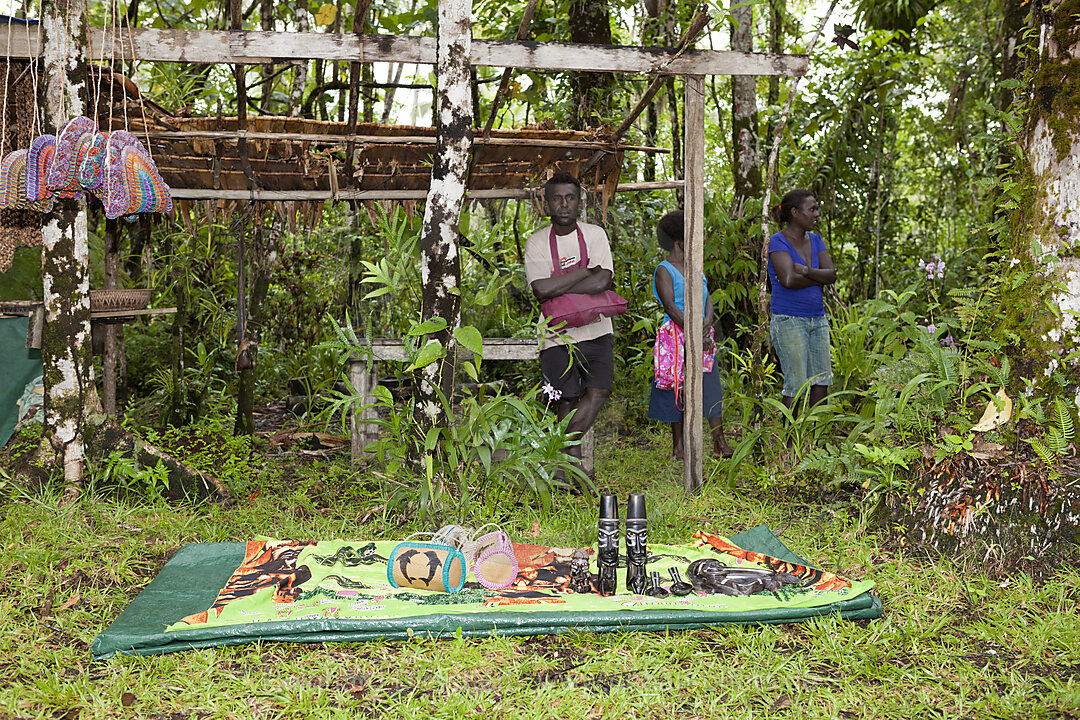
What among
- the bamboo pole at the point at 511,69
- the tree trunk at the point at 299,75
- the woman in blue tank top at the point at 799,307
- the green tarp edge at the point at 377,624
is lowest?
the green tarp edge at the point at 377,624

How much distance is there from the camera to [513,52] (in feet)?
13.4

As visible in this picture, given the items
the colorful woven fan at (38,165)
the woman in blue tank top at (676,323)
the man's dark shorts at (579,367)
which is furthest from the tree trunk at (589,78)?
the colorful woven fan at (38,165)

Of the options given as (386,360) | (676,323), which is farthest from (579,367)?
(386,360)

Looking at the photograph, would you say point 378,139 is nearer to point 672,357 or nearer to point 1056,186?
point 672,357

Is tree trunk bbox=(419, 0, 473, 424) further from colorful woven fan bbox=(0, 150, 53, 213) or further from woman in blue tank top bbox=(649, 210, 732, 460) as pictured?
colorful woven fan bbox=(0, 150, 53, 213)

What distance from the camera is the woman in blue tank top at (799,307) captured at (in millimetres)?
5086

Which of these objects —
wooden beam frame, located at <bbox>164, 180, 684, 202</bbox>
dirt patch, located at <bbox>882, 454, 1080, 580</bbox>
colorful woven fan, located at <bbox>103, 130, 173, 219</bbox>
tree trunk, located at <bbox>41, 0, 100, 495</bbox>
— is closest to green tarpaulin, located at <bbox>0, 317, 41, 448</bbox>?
tree trunk, located at <bbox>41, 0, 100, 495</bbox>

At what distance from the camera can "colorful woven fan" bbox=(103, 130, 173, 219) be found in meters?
3.62

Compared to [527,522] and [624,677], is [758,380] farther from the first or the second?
[624,677]

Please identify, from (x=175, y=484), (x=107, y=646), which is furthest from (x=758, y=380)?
(x=107, y=646)

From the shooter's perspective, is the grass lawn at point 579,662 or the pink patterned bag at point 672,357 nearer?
the grass lawn at point 579,662

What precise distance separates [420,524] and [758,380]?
2632 millimetres

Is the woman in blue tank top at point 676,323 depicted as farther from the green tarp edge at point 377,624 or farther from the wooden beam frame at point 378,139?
the green tarp edge at point 377,624

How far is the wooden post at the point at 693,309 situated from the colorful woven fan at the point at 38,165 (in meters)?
3.13
